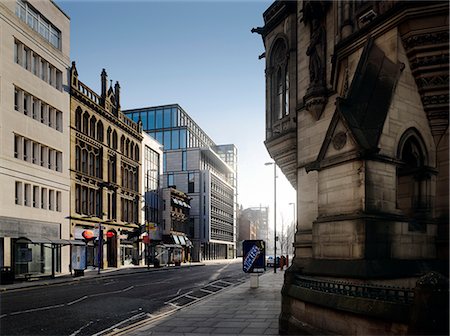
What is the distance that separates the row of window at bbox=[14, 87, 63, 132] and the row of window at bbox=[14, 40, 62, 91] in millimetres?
2309

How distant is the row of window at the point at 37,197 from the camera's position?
34.2 metres

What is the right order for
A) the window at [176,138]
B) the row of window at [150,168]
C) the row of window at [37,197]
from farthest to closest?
the window at [176,138] < the row of window at [150,168] < the row of window at [37,197]

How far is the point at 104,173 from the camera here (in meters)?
49.2

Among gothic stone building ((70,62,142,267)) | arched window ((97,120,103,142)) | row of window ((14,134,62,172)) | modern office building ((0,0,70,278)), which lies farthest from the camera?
arched window ((97,120,103,142))

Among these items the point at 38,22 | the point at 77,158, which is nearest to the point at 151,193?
the point at 77,158

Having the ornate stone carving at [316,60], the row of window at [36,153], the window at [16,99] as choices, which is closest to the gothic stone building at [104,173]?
the row of window at [36,153]

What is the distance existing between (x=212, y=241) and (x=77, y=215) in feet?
170

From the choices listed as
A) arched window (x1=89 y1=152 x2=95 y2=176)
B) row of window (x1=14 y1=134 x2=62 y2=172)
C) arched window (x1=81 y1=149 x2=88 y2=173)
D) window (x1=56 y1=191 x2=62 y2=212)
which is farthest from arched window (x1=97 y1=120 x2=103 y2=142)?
window (x1=56 y1=191 x2=62 y2=212)

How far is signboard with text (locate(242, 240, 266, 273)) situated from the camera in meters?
23.6

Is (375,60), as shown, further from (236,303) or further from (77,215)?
(77,215)

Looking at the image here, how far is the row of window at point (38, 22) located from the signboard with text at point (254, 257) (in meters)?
27.6

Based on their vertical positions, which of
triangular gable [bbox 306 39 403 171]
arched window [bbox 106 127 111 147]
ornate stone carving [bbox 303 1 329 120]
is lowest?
triangular gable [bbox 306 39 403 171]

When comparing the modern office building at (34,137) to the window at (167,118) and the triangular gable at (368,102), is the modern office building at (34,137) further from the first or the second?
the window at (167,118)

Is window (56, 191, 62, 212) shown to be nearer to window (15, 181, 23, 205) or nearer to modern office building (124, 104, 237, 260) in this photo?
window (15, 181, 23, 205)
